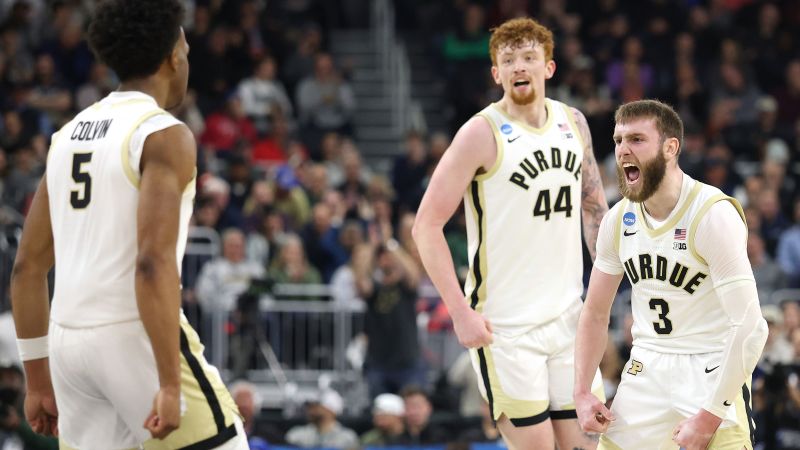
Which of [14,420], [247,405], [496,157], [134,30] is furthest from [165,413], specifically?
[247,405]

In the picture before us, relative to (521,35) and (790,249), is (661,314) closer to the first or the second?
(521,35)

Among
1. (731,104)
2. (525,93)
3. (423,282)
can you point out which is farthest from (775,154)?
(525,93)

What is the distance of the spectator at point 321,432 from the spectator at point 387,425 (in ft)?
0.60

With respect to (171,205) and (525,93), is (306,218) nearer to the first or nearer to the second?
(525,93)

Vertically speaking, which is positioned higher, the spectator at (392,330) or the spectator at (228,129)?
the spectator at (228,129)

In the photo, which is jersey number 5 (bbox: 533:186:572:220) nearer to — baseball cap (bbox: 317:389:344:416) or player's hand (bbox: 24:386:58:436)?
player's hand (bbox: 24:386:58:436)

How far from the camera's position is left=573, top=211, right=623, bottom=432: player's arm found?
626cm

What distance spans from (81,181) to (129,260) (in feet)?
1.20

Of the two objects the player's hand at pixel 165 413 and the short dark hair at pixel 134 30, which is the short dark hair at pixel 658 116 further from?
the player's hand at pixel 165 413

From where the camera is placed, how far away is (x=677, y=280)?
5.98 m

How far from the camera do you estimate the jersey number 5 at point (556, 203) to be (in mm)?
7121

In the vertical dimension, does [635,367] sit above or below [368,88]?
below

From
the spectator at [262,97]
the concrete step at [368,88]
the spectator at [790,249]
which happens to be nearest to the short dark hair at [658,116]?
the spectator at [790,249]

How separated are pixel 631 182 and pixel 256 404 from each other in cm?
815
